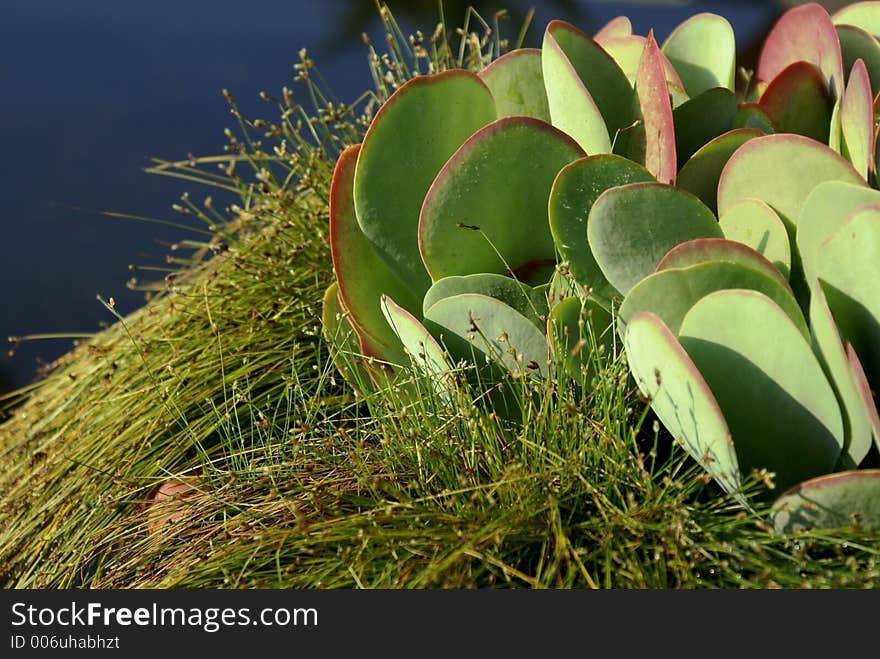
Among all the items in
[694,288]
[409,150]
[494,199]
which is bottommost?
[694,288]

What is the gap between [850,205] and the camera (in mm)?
909

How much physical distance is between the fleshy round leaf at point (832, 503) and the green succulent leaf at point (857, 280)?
0.12 metres

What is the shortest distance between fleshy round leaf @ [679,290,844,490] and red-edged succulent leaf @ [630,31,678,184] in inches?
9.9

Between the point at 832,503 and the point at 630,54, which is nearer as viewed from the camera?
the point at 832,503

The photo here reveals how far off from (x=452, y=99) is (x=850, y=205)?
17.9 inches

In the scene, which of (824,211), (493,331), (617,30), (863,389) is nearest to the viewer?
(863,389)

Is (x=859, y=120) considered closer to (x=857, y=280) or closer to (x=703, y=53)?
(x=857, y=280)

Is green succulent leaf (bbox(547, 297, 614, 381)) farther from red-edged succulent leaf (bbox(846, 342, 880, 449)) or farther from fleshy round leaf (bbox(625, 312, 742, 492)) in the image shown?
red-edged succulent leaf (bbox(846, 342, 880, 449))

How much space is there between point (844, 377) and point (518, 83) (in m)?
0.58

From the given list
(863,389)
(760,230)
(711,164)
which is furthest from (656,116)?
(863,389)

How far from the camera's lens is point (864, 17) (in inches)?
53.2

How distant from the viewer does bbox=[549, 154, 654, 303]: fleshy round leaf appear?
3.34 ft

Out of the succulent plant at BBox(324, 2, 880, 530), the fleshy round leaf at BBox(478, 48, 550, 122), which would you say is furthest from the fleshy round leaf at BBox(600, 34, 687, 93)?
the fleshy round leaf at BBox(478, 48, 550, 122)

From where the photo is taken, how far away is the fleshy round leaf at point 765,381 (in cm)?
87
